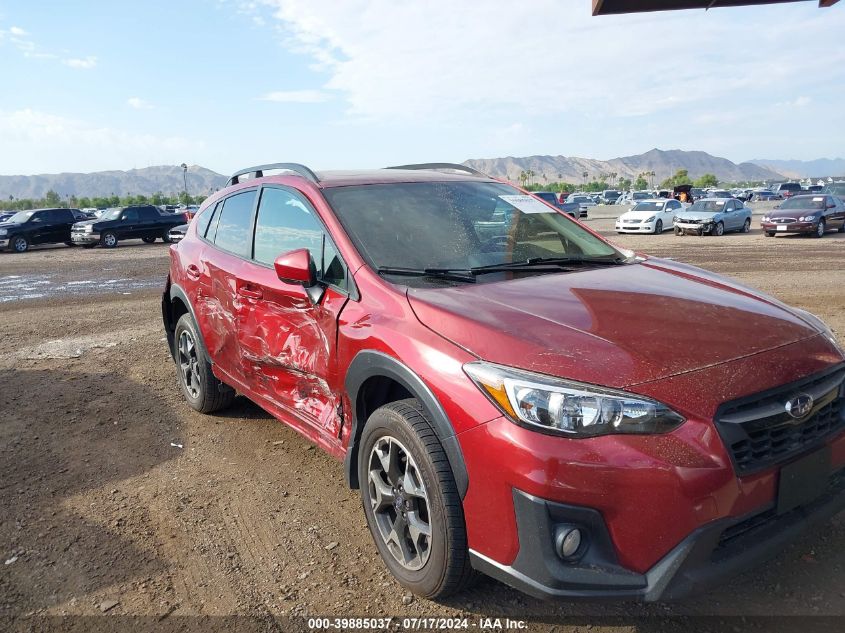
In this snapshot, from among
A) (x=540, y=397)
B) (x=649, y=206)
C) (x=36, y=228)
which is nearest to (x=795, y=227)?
(x=649, y=206)

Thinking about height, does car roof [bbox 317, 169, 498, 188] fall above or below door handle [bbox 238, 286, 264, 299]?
above

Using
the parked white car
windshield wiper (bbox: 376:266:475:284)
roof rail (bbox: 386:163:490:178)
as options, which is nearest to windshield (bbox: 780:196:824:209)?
the parked white car

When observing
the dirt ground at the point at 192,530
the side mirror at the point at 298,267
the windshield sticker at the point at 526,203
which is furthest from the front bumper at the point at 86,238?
the side mirror at the point at 298,267

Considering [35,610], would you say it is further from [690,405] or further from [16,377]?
[16,377]

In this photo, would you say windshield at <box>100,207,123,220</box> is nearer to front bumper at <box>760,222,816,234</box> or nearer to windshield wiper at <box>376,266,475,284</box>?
front bumper at <box>760,222,816,234</box>

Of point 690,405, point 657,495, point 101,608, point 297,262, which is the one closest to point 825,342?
point 690,405

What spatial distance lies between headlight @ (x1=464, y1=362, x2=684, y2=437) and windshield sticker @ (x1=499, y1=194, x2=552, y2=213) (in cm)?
186

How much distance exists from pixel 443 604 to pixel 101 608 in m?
1.43

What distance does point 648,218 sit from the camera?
26.7 metres

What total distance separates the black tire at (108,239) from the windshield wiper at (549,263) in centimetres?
2558

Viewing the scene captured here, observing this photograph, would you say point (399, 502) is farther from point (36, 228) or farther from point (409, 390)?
point (36, 228)

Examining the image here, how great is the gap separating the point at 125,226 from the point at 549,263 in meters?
26.2

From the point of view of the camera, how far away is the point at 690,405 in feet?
6.85

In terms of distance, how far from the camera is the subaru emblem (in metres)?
2.22
